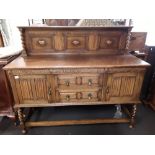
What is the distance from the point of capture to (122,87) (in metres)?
1.44

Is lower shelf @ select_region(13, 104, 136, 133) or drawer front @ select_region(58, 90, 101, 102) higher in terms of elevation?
drawer front @ select_region(58, 90, 101, 102)

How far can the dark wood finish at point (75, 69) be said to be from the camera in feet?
4.32

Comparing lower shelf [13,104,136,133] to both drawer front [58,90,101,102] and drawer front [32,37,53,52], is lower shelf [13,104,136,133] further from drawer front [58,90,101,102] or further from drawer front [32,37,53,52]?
drawer front [32,37,53,52]

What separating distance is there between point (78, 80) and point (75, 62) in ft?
0.62

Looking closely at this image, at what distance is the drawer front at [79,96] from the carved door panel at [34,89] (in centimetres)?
12

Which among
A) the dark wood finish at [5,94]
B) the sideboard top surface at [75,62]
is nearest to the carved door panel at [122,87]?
the sideboard top surface at [75,62]

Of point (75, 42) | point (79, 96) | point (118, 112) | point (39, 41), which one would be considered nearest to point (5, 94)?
point (39, 41)

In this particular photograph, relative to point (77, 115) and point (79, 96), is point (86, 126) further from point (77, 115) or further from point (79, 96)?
point (79, 96)

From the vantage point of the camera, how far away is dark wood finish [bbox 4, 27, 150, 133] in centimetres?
132

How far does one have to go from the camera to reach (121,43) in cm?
165

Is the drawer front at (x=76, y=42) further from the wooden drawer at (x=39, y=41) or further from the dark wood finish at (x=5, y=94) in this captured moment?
the dark wood finish at (x=5, y=94)

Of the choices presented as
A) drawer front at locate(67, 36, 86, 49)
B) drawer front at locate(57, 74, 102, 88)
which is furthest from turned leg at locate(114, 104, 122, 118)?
drawer front at locate(67, 36, 86, 49)

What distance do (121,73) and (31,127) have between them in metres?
1.26

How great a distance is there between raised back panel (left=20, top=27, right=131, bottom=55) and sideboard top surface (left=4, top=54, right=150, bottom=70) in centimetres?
10
